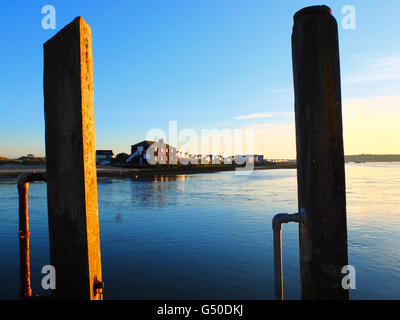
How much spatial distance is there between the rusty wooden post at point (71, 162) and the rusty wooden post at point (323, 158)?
2.06m

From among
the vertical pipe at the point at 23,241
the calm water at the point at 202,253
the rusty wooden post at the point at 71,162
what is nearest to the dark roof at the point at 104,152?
the calm water at the point at 202,253

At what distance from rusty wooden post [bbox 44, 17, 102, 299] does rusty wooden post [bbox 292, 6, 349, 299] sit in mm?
2062

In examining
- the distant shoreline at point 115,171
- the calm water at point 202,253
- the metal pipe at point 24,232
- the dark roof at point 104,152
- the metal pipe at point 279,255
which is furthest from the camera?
the dark roof at point 104,152

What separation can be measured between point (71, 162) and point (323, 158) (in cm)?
234

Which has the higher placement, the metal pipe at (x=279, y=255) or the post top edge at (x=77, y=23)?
the post top edge at (x=77, y=23)

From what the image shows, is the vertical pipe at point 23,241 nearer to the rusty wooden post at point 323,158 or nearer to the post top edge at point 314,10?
the rusty wooden post at point 323,158

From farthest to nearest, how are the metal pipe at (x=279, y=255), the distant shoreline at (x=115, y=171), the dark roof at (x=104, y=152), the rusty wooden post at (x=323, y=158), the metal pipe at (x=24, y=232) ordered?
the dark roof at (x=104, y=152)
the distant shoreline at (x=115, y=171)
the metal pipe at (x=24, y=232)
the metal pipe at (x=279, y=255)
the rusty wooden post at (x=323, y=158)

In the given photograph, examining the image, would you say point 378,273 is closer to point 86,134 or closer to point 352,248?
point 352,248

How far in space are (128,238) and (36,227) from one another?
4.37 meters

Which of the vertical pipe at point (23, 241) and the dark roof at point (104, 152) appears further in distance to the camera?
the dark roof at point (104, 152)

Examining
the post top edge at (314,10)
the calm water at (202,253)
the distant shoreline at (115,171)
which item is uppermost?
the post top edge at (314,10)

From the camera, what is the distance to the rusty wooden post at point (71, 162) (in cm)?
292

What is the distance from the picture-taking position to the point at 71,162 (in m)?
2.93

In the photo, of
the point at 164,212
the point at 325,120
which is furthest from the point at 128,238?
the point at 325,120
